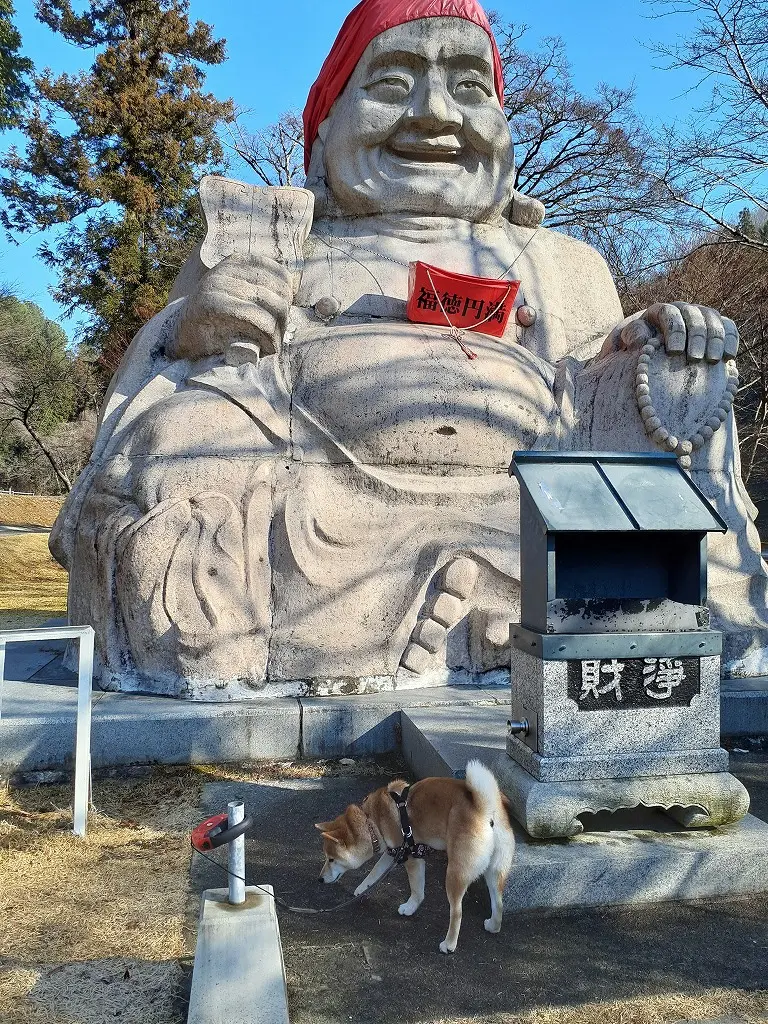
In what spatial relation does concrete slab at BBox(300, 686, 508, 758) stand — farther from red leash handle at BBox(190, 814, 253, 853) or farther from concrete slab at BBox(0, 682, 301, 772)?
red leash handle at BBox(190, 814, 253, 853)

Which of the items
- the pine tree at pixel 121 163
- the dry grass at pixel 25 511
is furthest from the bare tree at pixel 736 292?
the dry grass at pixel 25 511

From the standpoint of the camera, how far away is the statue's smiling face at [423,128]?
17.2 ft

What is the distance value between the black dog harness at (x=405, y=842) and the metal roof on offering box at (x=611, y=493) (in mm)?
930

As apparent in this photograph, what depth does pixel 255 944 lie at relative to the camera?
1.80 meters

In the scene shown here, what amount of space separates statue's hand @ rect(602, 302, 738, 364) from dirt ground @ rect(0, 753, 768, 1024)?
3.00 meters

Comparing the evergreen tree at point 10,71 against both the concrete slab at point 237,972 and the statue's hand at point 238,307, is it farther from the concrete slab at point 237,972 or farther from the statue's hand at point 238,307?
the concrete slab at point 237,972

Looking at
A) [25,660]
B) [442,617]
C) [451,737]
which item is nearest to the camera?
[451,737]

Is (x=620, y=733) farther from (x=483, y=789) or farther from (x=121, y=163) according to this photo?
(x=121, y=163)

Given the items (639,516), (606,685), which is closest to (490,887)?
(606,685)

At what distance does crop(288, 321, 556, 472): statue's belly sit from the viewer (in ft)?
14.7

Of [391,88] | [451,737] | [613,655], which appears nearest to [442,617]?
[451,737]

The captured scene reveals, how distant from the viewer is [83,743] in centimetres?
304

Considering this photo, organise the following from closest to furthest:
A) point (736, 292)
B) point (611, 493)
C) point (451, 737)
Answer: point (611, 493), point (451, 737), point (736, 292)

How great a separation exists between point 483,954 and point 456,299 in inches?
141
